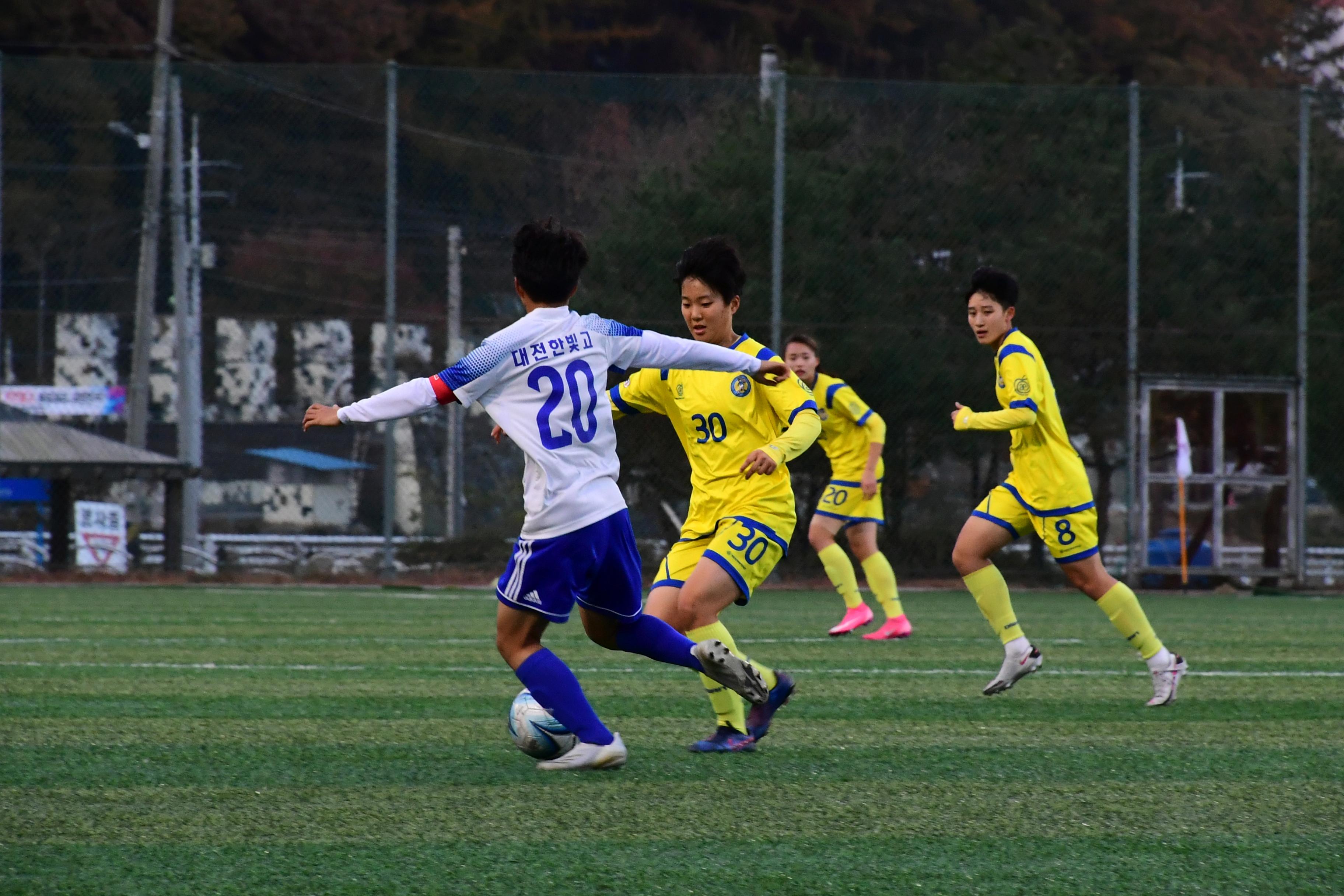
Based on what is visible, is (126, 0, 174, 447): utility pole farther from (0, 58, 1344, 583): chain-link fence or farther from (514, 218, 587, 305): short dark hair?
(514, 218, 587, 305): short dark hair

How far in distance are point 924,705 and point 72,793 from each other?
124 inches

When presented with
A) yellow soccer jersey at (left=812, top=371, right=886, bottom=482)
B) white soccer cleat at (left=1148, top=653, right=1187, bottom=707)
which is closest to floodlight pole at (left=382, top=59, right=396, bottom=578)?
yellow soccer jersey at (left=812, top=371, right=886, bottom=482)

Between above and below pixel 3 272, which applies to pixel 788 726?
below

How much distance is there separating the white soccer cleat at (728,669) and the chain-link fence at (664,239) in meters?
10.8

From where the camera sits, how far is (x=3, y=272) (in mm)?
15852

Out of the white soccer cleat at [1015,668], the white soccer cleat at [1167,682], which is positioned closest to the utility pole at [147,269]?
the white soccer cleat at [1015,668]

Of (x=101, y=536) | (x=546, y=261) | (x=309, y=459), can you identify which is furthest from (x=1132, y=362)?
(x=546, y=261)

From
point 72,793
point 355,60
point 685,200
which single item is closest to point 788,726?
point 72,793

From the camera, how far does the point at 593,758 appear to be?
436 cm

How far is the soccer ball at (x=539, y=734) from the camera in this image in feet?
14.7

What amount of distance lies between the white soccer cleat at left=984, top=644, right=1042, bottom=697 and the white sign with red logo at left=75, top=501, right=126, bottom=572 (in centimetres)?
1151

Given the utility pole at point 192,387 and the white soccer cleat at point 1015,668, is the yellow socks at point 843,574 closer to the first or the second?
the white soccer cleat at point 1015,668

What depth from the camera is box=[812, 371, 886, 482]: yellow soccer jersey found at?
10.1 metres

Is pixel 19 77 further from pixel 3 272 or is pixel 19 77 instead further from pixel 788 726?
pixel 788 726
